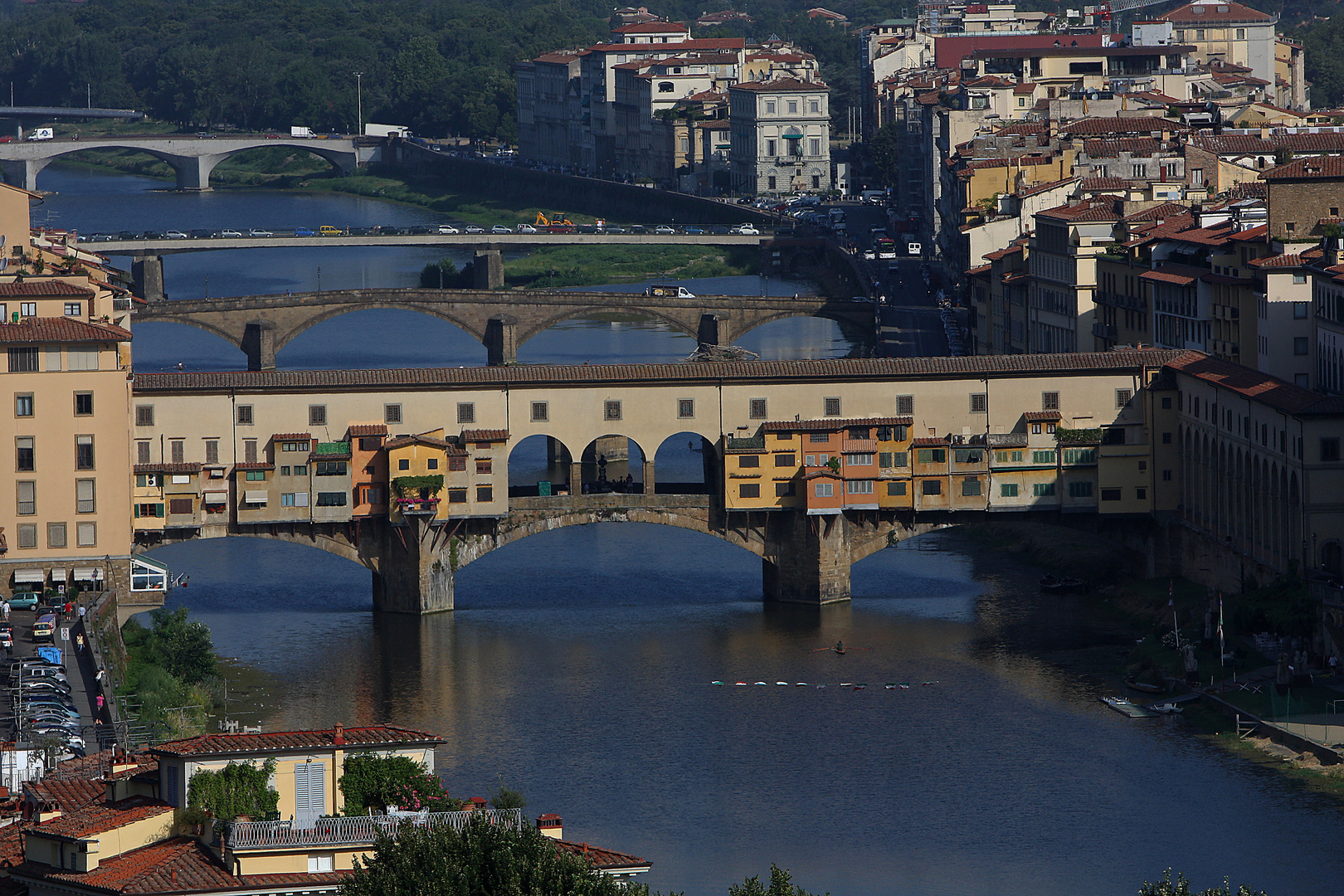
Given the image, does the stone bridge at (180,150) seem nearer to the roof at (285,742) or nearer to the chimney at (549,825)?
the roof at (285,742)

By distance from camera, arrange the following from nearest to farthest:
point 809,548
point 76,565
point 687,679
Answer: point 687,679 < point 76,565 < point 809,548

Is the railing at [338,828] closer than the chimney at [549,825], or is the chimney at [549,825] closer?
the railing at [338,828]

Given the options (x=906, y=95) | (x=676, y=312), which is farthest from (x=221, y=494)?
(x=906, y=95)

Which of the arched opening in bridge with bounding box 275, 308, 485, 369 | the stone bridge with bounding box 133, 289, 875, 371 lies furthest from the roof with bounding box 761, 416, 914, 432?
the stone bridge with bounding box 133, 289, 875, 371

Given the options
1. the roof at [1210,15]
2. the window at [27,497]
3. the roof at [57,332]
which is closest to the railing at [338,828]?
the window at [27,497]

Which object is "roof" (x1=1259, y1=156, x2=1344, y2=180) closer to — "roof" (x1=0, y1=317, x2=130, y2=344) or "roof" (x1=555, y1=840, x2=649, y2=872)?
"roof" (x1=0, y1=317, x2=130, y2=344)

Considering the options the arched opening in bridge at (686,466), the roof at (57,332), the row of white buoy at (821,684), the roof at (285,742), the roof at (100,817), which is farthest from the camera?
the arched opening in bridge at (686,466)

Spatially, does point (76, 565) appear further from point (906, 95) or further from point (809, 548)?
point (906, 95)
